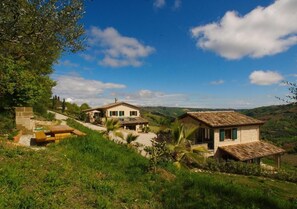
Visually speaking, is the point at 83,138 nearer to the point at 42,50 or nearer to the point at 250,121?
the point at 42,50

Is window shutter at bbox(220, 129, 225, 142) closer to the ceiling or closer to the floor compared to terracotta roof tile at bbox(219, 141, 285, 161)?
closer to the ceiling

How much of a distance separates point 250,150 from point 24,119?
2867 cm

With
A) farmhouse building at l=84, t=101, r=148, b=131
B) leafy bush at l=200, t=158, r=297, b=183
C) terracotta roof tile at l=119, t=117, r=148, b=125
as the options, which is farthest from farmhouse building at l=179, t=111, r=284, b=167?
farmhouse building at l=84, t=101, r=148, b=131

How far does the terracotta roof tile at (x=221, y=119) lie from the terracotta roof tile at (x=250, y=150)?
3.18 meters

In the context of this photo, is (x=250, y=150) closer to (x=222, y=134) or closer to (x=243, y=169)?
(x=222, y=134)

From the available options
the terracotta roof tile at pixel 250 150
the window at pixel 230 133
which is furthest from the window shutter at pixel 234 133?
the terracotta roof tile at pixel 250 150

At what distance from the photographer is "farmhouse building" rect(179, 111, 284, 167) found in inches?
1321

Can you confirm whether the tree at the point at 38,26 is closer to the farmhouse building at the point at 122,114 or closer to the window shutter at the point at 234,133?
the window shutter at the point at 234,133

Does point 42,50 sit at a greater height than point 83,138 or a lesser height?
greater

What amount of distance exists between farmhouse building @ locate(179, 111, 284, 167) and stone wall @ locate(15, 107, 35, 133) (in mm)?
19841

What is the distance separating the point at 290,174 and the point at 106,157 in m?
22.4

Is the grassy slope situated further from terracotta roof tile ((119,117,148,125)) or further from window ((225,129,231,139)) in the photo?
terracotta roof tile ((119,117,148,125))

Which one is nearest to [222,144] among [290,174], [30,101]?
[290,174]

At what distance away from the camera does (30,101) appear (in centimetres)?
2331
